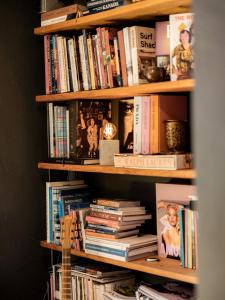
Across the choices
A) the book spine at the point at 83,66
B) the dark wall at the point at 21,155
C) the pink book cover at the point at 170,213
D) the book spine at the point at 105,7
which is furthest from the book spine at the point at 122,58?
the dark wall at the point at 21,155

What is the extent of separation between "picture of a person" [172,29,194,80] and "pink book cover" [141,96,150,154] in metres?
0.23

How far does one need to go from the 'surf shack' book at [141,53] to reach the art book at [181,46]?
0.60 feet

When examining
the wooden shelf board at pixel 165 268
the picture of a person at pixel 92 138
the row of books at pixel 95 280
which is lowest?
the row of books at pixel 95 280

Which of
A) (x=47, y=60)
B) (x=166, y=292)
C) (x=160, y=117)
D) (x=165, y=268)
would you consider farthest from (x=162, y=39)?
(x=166, y=292)

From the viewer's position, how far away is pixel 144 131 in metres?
2.19

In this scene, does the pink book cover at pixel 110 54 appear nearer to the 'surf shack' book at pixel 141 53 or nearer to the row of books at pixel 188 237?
the 'surf shack' book at pixel 141 53

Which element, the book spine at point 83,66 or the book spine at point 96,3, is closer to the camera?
the book spine at point 96,3

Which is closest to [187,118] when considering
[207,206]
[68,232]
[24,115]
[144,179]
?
[144,179]

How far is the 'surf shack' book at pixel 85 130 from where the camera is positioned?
2.49 metres

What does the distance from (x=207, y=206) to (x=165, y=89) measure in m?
1.20

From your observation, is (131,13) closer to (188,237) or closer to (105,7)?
(105,7)

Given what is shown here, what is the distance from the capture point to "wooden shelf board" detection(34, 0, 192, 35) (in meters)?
2.01

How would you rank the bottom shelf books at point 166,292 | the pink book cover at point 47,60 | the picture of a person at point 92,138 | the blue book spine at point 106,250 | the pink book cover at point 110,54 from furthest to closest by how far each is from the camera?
1. the pink book cover at point 47,60
2. the picture of a person at point 92,138
3. the pink book cover at point 110,54
4. the blue book spine at point 106,250
5. the bottom shelf books at point 166,292

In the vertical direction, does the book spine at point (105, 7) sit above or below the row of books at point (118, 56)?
above
